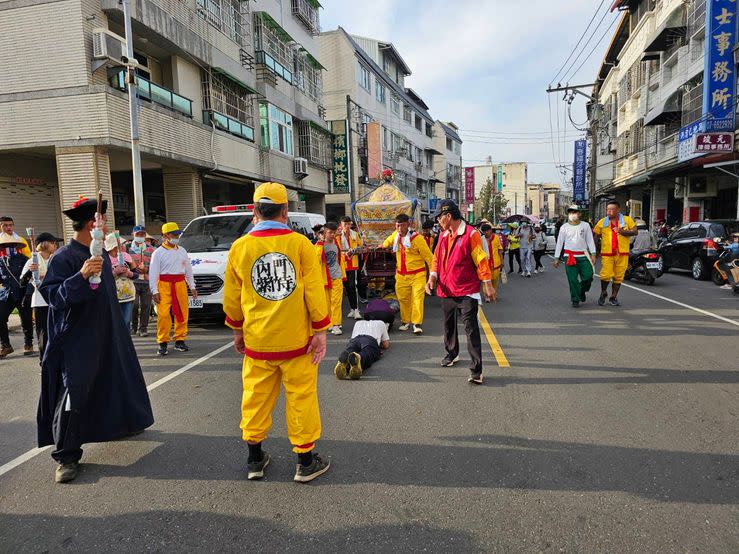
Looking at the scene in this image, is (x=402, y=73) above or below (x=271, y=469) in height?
above

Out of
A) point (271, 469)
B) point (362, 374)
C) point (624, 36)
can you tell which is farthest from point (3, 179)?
point (624, 36)

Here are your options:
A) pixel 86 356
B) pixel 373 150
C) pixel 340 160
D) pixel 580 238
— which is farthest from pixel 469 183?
pixel 86 356

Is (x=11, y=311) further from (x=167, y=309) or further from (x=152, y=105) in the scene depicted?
(x=152, y=105)

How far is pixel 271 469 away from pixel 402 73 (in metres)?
49.1

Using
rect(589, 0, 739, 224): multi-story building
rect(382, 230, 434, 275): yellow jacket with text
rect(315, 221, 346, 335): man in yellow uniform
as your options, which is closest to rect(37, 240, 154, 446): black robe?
rect(315, 221, 346, 335): man in yellow uniform

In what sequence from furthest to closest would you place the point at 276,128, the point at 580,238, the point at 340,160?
the point at 340,160
the point at 276,128
the point at 580,238

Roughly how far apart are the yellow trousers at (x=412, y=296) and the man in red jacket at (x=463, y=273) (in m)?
2.05

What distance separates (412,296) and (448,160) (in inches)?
2361

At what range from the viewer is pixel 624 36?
34.9 m

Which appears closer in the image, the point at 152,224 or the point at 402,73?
the point at 152,224

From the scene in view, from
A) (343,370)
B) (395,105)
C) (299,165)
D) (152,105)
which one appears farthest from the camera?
(395,105)

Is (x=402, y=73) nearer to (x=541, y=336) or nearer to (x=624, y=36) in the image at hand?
(x=624, y=36)

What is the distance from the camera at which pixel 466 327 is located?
211 inches

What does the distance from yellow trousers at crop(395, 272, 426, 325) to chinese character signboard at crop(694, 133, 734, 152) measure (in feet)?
45.8
